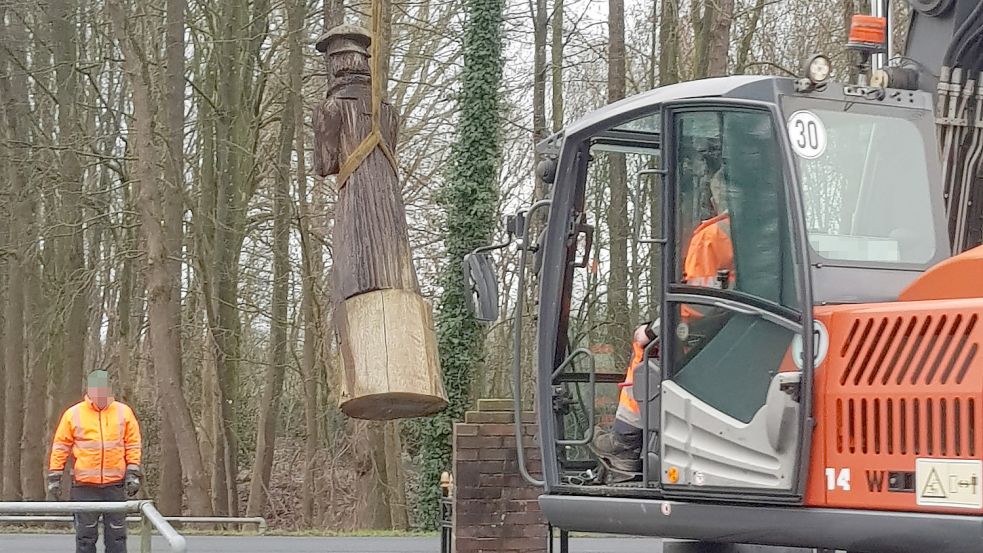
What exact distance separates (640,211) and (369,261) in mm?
1303

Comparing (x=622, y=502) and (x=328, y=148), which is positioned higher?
(x=328, y=148)

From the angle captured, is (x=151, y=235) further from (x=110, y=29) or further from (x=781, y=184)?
(x=781, y=184)

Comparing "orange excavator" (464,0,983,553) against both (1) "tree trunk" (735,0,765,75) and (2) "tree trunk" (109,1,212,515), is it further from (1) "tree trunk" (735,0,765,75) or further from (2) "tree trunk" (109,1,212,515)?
(1) "tree trunk" (735,0,765,75)

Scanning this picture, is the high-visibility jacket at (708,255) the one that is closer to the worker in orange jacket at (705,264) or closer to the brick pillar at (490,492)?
the worker in orange jacket at (705,264)

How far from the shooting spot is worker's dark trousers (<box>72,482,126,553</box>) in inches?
403

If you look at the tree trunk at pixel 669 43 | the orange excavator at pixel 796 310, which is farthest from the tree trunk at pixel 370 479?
the orange excavator at pixel 796 310

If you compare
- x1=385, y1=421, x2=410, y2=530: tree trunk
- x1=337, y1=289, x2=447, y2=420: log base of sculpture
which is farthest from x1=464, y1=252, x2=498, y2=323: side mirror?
x1=385, y1=421, x2=410, y2=530: tree trunk

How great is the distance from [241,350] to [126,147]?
5042 mm

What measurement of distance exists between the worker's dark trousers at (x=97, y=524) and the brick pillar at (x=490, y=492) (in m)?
2.75

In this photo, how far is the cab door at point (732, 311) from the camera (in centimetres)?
615

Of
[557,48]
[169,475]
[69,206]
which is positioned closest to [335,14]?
[557,48]

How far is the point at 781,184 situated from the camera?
633cm

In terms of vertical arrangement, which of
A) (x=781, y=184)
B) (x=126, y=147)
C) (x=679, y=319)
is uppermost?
(x=126, y=147)

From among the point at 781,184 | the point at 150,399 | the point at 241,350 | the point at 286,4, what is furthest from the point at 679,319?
the point at 150,399
